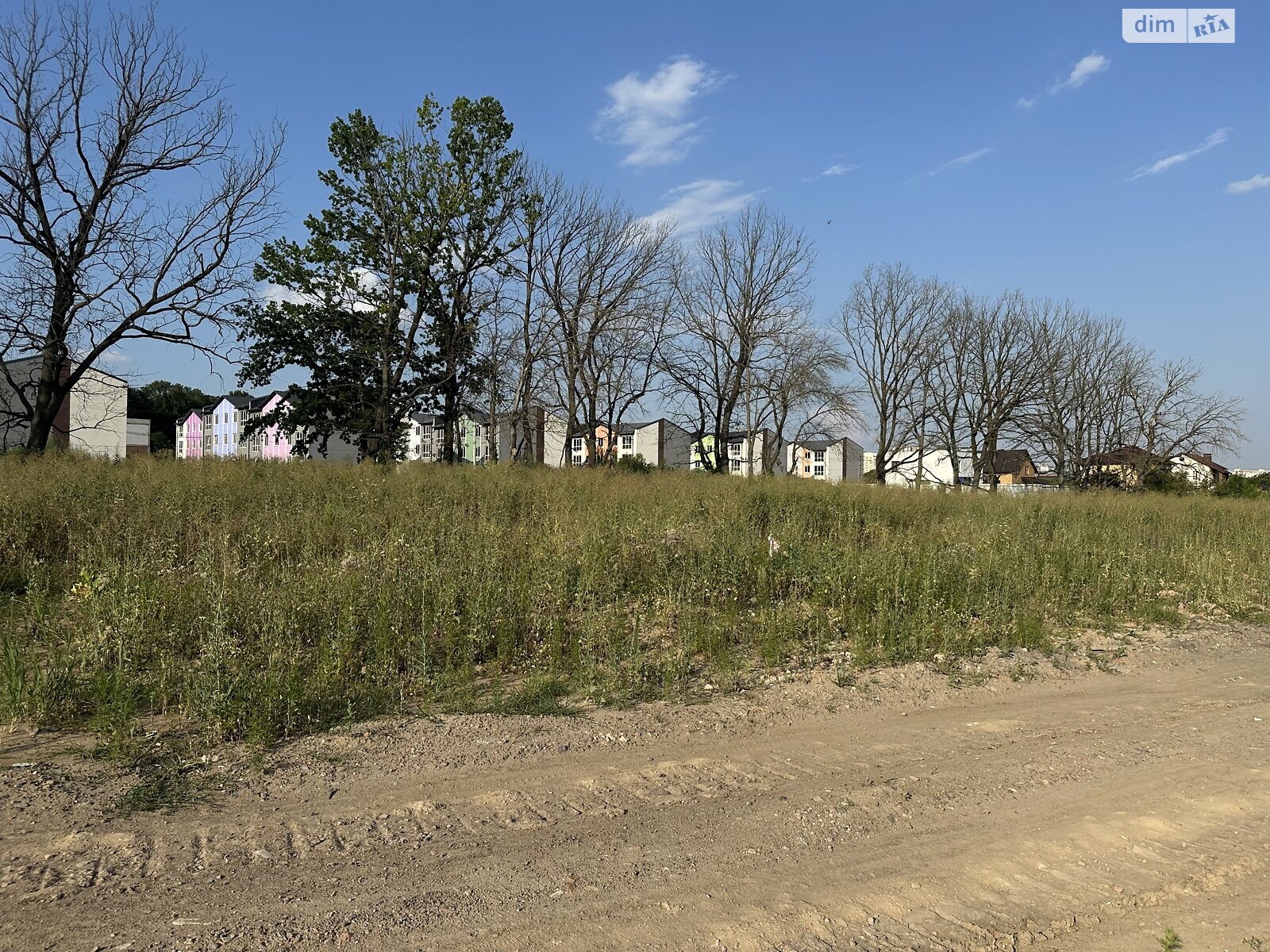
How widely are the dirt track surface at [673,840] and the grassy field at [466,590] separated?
2.60 feet

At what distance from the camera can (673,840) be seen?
12.2ft

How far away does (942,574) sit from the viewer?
9508 mm

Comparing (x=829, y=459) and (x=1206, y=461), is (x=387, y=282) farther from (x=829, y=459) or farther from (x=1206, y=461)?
(x=829, y=459)

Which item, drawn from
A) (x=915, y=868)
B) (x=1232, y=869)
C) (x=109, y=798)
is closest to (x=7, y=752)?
(x=109, y=798)

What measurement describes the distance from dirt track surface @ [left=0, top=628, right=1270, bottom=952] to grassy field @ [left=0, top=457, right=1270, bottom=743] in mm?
794

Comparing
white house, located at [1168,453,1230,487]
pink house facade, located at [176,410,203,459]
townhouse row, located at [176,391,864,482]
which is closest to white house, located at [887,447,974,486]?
townhouse row, located at [176,391,864,482]

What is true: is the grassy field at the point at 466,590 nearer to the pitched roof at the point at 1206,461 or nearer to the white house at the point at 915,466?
the white house at the point at 915,466

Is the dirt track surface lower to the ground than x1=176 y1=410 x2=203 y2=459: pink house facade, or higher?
lower

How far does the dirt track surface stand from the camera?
300 centimetres

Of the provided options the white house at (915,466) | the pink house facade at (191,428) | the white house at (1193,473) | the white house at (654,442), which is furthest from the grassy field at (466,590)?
the pink house facade at (191,428)

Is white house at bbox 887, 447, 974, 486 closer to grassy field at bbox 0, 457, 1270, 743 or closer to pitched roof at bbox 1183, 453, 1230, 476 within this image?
pitched roof at bbox 1183, 453, 1230, 476

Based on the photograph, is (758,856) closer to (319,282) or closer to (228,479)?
(228,479)

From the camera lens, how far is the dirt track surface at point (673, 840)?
9.84ft

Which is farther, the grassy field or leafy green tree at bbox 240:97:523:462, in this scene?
leafy green tree at bbox 240:97:523:462
